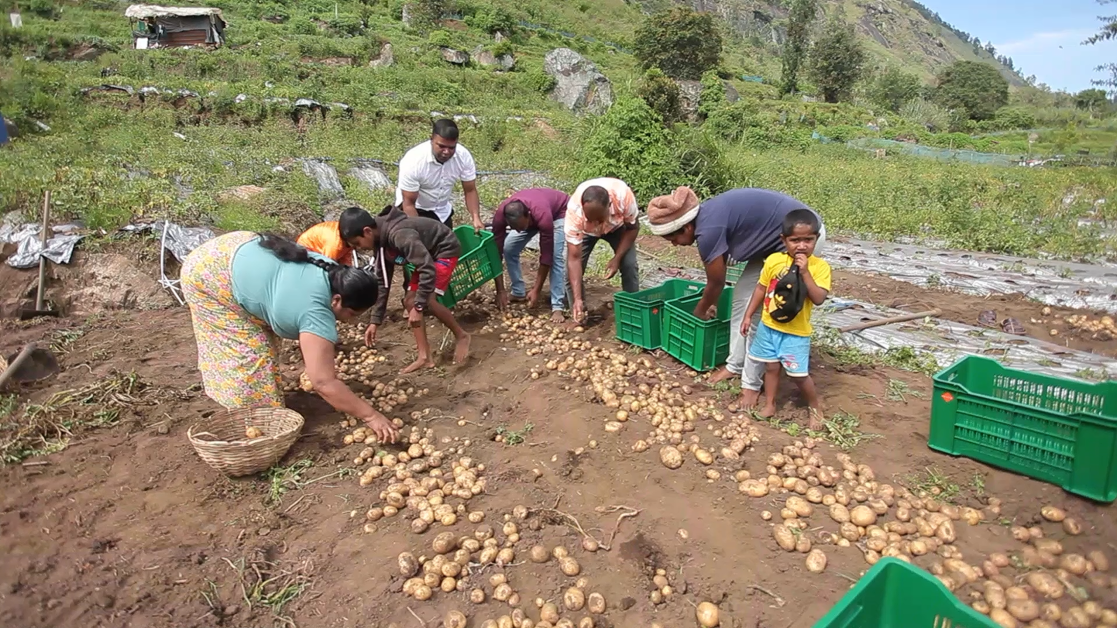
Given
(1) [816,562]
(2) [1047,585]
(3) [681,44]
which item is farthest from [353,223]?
(3) [681,44]

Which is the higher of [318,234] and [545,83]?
[545,83]

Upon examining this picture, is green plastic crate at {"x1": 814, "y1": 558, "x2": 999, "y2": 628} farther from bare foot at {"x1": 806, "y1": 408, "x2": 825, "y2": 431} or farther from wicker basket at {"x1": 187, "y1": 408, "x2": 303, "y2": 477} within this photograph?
wicker basket at {"x1": 187, "y1": 408, "x2": 303, "y2": 477}

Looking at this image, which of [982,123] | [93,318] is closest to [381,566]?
[93,318]

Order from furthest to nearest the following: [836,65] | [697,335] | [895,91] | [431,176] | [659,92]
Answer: [895,91]
[836,65]
[659,92]
[431,176]
[697,335]

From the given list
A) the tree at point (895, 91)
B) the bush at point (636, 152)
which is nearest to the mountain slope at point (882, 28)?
the tree at point (895, 91)

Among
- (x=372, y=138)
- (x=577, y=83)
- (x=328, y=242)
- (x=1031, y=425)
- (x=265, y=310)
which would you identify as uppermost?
(x=577, y=83)

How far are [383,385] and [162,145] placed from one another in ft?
32.7

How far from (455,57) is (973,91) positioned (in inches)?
1696

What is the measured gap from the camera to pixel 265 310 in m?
3.21

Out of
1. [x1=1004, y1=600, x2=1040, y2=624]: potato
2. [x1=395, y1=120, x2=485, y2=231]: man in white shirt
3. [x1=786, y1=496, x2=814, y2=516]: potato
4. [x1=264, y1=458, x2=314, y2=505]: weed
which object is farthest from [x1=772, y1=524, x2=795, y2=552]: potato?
[x1=395, y1=120, x2=485, y2=231]: man in white shirt

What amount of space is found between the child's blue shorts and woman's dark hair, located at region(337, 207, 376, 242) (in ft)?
8.15

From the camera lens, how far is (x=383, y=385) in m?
4.07

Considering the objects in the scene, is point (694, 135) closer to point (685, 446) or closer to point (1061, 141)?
point (685, 446)

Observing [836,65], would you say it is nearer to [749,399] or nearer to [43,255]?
[749,399]
